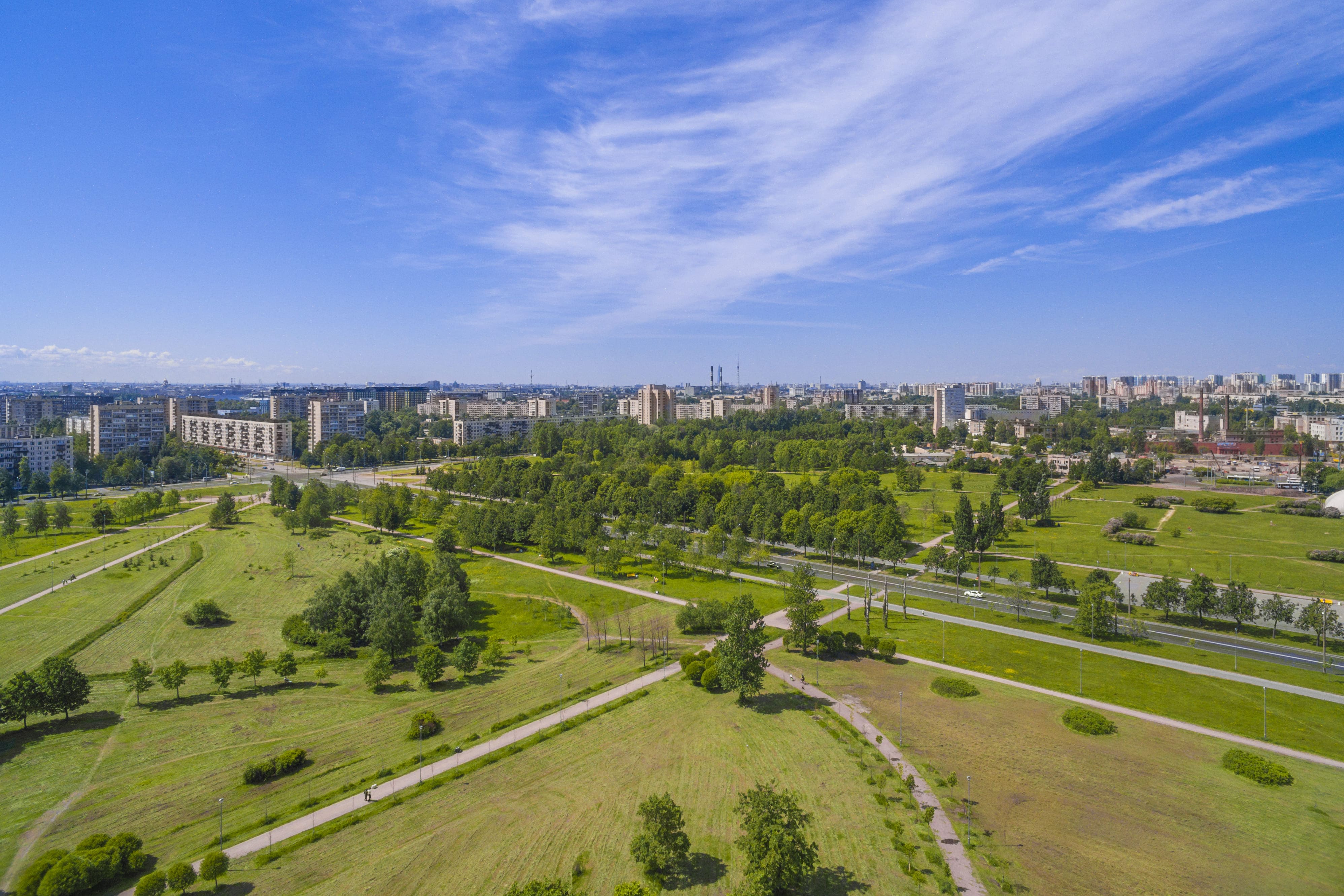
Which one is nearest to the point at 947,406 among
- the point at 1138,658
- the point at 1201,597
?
the point at 1201,597

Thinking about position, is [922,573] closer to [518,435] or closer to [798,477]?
[798,477]

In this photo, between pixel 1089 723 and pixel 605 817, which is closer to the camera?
pixel 605 817

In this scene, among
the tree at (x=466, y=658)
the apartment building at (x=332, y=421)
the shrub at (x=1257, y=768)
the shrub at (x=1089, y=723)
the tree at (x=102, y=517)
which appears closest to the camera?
the shrub at (x=1257, y=768)

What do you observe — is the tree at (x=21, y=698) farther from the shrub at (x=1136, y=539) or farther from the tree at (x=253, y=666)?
the shrub at (x=1136, y=539)

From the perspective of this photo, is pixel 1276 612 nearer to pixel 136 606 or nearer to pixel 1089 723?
pixel 1089 723

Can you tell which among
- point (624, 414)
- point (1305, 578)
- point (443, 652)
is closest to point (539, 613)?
point (443, 652)

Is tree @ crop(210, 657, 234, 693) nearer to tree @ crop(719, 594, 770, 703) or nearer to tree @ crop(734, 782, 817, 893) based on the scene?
tree @ crop(719, 594, 770, 703)

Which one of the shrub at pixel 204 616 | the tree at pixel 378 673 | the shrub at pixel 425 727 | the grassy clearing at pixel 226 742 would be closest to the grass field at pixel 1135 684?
the grassy clearing at pixel 226 742
